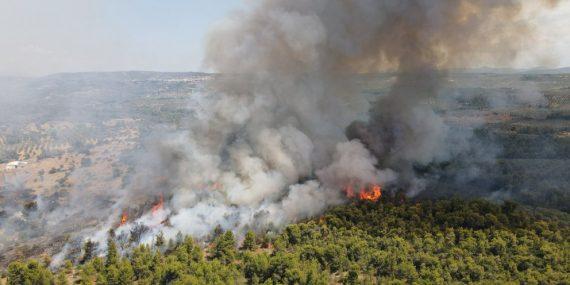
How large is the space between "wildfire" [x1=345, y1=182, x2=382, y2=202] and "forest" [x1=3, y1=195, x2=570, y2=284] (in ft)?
25.7

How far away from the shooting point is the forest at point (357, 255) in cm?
4247

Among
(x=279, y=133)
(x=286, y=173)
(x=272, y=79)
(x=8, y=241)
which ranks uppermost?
(x=272, y=79)

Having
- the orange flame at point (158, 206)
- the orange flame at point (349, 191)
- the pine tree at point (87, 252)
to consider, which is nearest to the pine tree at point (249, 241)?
the orange flame at point (158, 206)

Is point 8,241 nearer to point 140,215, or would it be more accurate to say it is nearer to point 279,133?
point 140,215

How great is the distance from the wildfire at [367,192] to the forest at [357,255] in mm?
7818

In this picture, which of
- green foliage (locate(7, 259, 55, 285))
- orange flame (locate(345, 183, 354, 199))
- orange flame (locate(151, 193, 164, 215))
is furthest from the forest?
orange flame (locate(345, 183, 354, 199))

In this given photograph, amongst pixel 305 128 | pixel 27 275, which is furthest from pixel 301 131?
pixel 27 275

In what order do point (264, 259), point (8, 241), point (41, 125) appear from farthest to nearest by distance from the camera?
point (41, 125), point (8, 241), point (264, 259)

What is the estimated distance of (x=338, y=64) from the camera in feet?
244

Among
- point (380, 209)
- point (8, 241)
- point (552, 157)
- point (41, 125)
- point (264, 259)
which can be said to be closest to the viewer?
point (264, 259)

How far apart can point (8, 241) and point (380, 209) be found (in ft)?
160

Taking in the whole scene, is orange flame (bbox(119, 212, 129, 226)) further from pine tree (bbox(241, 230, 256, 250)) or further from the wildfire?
the wildfire

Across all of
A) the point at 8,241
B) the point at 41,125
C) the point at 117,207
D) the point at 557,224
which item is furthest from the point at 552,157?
the point at 41,125

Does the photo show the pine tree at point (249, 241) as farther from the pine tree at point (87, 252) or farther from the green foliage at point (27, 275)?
the green foliage at point (27, 275)
